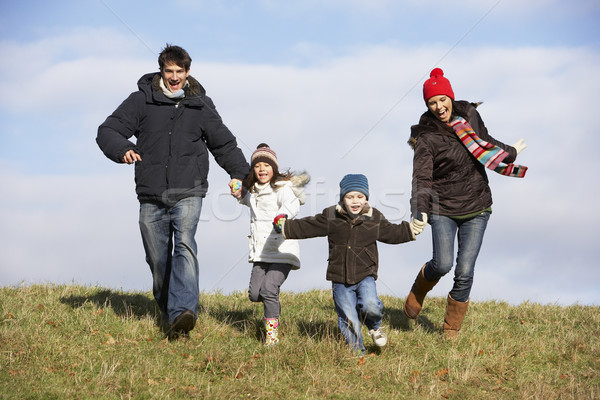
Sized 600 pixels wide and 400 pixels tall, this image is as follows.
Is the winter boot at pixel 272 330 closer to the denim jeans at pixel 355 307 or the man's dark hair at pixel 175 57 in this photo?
the denim jeans at pixel 355 307

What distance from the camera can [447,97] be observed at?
777cm

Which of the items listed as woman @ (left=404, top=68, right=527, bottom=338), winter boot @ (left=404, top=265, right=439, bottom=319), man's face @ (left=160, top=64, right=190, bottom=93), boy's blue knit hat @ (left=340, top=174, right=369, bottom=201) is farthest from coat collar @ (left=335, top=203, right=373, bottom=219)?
man's face @ (left=160, top=64, right=190, bottom=93)

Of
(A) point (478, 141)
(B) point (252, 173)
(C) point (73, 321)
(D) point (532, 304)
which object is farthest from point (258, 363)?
(D) point (532, 304)

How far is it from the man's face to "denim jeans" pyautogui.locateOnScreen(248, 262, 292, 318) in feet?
7.48

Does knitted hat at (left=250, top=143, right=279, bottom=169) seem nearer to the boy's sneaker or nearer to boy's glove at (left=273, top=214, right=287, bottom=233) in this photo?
boy's glove at (left=273, top=214, right=287, bottom=233)

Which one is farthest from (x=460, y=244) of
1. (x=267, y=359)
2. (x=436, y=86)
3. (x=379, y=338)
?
(x=267, y=359)

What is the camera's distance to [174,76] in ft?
24.5

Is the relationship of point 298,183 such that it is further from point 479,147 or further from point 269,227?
point 479,147

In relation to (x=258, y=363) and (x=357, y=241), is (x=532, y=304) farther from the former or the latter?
(x=258, y=363)

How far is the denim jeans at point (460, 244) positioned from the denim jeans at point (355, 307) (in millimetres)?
1186

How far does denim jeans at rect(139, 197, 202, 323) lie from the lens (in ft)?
24.0

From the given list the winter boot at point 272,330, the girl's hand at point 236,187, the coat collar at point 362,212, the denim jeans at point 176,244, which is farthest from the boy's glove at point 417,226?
the denim jeans at point 176,244

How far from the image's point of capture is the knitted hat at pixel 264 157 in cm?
759

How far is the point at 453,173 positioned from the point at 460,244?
2.82 ft
